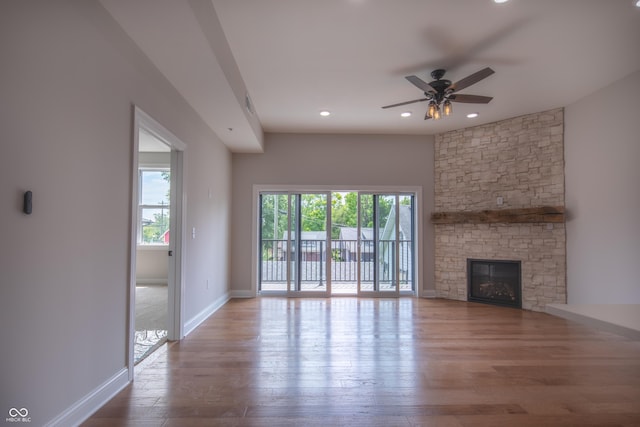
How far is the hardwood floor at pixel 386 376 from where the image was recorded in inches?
82.3

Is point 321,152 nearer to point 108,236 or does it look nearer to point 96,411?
point 108,236

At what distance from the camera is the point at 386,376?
8.65 ft

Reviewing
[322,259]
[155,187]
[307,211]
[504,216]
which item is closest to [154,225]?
[155,187]

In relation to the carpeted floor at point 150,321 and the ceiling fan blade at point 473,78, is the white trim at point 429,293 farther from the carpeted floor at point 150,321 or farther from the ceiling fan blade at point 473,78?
the carpeted floor at point 150,321

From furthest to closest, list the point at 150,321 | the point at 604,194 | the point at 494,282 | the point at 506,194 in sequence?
1. the point at 494,282
2. the point at 506,194
3. the point at 150,321
4. the point at 604,194

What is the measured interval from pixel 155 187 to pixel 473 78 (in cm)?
625

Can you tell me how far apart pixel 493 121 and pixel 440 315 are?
10.2 ft

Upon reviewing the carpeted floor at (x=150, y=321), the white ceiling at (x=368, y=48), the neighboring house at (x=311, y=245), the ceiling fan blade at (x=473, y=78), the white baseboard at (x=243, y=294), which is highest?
the white ceiling at (x=368, y=48)

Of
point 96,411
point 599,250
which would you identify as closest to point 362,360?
point 96,411

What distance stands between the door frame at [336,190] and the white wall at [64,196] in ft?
10.6

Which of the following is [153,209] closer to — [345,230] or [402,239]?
[345,230]

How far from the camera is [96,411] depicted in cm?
211

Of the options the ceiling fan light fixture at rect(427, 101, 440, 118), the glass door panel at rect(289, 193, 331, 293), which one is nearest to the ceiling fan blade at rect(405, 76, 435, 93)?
the ceiling fan light fixture at rect(427, 101, 440, 118)

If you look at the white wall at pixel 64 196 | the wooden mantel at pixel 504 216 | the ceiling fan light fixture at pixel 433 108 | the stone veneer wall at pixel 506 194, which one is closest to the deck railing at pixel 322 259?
the stone veneer wall at pixel 506 194
